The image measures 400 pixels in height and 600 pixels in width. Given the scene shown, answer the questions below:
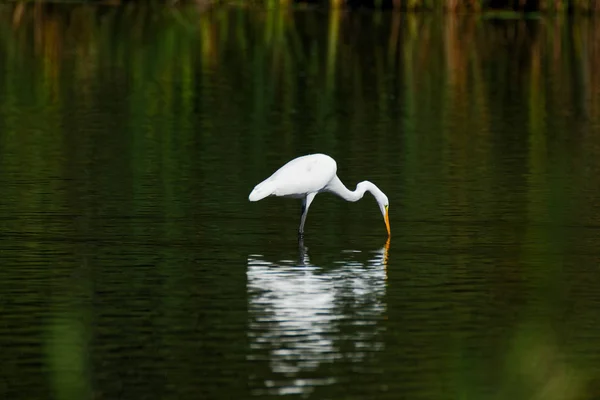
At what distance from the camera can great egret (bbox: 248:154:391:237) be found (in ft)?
45.9

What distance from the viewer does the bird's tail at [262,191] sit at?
13.8 metres

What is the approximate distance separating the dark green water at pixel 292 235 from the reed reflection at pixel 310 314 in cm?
2

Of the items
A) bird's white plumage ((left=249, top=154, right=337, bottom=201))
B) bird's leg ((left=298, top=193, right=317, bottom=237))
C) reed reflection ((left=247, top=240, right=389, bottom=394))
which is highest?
bird's white plumage ((left=249, top=154, right=337, bottom=201))

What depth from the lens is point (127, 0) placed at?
48.8m

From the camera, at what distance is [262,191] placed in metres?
13.8

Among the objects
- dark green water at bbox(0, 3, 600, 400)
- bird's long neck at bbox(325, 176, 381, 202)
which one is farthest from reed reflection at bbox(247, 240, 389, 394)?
bird's long neck at bbox(325, 176, 381, 202)

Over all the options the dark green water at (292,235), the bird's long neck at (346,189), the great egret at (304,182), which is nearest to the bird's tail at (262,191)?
the great egret at (304,182)

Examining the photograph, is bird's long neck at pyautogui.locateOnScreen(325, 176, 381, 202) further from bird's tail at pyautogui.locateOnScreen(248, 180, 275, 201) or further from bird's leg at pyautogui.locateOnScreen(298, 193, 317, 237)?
bird's tail at pyautogui.locateOnScreen(248, 180, 275, 201)

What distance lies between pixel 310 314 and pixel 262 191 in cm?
286

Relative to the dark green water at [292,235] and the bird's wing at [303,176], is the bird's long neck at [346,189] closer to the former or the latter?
the bird's wing at [303,176]

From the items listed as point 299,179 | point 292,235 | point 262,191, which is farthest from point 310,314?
point 292,235

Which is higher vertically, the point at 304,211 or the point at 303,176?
the point at 303,176

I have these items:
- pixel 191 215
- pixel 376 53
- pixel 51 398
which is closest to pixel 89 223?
pixel 191 215

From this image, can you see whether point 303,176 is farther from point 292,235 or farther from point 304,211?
point 292,235
